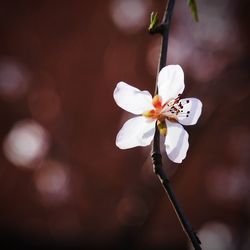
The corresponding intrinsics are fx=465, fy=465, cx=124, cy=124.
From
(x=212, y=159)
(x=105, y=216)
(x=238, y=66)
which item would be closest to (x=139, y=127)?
(x=238, y=66)

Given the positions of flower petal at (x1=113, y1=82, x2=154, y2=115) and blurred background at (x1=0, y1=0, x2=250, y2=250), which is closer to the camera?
flower petal at (x1=113, y1=82, x2=154, y2=115)

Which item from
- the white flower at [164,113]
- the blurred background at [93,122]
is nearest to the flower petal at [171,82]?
the white flower at [164,113]

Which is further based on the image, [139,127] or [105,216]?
[105,216]

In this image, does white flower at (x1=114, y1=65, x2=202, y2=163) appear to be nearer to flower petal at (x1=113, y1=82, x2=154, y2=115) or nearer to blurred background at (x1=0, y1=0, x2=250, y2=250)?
flower petal at (x1=113, y1=82, x2=154, y2=115)

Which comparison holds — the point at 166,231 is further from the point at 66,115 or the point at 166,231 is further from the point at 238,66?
the point at 238,66

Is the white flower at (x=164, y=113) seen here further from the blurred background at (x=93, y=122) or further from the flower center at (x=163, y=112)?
the blurred background at (x=93, y=122)

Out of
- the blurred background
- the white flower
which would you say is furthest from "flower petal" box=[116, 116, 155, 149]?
the blurred background
